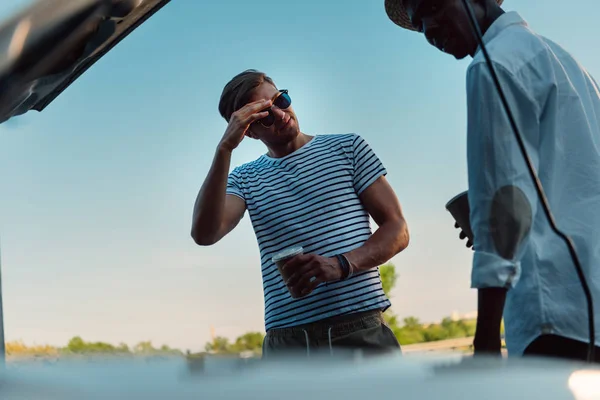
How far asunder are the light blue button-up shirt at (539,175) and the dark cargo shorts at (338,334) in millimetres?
271

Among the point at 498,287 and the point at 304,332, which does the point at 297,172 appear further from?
the point at 498,287

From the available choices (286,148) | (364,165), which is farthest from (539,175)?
(286,148)

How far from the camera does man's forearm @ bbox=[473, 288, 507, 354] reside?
1049mm

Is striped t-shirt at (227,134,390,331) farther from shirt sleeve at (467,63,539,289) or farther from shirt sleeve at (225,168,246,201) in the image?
shirt sleeve at (467,63,539,289)

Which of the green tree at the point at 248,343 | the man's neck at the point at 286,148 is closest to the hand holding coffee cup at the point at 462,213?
the green tree at the point at 248,343

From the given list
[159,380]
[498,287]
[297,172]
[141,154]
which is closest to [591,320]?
[498,287]

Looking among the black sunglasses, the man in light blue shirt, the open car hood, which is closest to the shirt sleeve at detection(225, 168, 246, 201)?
the black sunglasses

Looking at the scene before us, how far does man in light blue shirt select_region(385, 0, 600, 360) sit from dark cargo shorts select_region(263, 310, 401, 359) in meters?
0.26

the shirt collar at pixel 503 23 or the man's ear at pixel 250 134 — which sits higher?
the man's ear at pixel 250 134

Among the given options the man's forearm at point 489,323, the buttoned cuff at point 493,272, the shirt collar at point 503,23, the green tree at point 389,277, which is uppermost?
the shirt collar at point 503,23

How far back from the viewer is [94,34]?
47.5 inches

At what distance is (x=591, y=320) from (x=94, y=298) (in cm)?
73

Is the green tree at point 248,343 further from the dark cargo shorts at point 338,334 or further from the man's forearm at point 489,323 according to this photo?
the man's forearm at point 489,323

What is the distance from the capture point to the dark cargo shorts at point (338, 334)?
1450 mm
